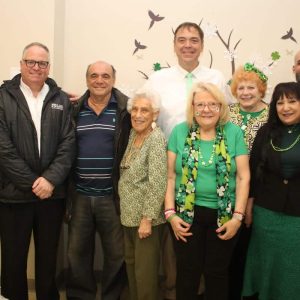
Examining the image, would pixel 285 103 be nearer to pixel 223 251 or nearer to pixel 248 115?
pixel 248 115

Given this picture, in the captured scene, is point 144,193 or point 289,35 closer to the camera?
point 144,193

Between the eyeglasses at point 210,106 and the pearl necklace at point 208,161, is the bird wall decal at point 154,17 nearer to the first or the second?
the eyeglasses at point 210,106

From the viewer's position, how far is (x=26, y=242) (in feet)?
7.16

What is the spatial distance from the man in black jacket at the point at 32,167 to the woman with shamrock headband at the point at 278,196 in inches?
46.5

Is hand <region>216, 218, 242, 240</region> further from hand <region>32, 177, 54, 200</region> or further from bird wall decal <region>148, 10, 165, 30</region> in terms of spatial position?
bird wall decal <region>148, 10, 165, 30</region>

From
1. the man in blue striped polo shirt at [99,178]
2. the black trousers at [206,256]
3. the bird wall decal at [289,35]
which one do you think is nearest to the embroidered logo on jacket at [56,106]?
the man in blue striped polo shirt at [99,178]

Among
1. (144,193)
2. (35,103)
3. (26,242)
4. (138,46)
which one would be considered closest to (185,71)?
(138,46)

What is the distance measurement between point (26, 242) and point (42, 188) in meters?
0.40

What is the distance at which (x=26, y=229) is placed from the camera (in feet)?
7.07

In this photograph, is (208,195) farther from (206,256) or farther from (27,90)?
(27,90)

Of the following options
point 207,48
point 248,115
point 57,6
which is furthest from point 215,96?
point 57,6

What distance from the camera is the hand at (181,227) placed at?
1.95 m

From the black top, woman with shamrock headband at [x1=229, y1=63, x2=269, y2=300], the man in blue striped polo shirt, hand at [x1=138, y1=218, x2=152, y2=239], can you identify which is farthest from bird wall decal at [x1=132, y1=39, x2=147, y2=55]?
hand at [x1=138, y1=218, x2=152, y2=239]

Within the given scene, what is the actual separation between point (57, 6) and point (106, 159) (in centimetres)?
146
